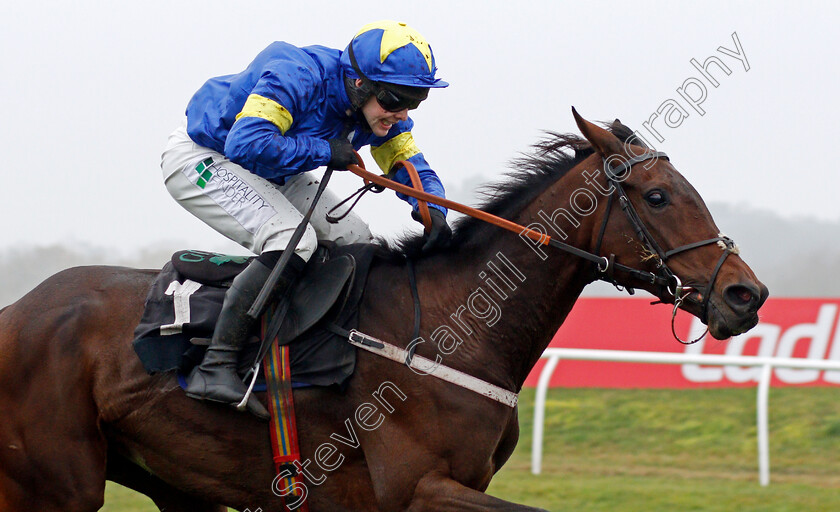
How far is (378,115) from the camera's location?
3.62 metres

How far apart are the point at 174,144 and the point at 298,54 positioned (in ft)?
2.05

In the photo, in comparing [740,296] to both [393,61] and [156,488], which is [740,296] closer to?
[393,61]

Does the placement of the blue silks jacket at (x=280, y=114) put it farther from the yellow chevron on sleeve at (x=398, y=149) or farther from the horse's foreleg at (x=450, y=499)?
the horse's foreleg at (x=450, y=499)

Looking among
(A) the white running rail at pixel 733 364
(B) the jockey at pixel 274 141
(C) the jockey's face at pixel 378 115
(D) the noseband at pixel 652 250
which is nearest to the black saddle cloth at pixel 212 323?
(B) the jockey at pixel 274 141

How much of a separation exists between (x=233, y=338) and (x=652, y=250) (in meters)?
1.52

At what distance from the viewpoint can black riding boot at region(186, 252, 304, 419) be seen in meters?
3.43

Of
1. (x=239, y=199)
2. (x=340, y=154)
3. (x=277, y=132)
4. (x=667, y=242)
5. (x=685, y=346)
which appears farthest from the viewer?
(x=685, y=346)

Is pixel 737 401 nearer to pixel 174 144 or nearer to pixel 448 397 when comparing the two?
pixel 448 397

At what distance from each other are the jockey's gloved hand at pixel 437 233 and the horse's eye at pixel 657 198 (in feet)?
2.56

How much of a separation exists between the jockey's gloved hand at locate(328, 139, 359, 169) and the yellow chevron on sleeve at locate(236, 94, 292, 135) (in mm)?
207

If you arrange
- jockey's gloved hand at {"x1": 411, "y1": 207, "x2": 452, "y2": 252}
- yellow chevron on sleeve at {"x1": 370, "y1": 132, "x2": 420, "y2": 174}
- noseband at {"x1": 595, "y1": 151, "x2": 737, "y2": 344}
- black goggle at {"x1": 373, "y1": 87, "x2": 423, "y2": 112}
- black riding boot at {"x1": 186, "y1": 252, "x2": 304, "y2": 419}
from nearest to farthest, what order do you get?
noseband at {"x1": 595, "y1": 151, "x2": 737, "y2": 344} < black riding boot at {"x1": 186, "y1": 252, "x2": 304, "y2": 419} < black goggle at {"x1": 373, "y1": 87, "x2": 423, "y2": 112} < jockey's gloved hand at {"x1": 411, "y1": 207, "x2": 452, "y2": 252} < yellow chevron on sleeve at {"x1": 370, "y1": 132, "x2": 420, "y2": 174}

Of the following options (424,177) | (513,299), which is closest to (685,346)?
(424,177)

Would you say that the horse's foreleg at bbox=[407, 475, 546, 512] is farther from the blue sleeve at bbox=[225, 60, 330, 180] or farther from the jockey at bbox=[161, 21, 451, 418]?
the blue sleeve at bbox=[225, 60, 330, 180]

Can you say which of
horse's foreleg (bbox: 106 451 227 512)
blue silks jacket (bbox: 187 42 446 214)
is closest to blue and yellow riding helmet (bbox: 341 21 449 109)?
blue silks jacket (bbox: 187 42 446 214)
